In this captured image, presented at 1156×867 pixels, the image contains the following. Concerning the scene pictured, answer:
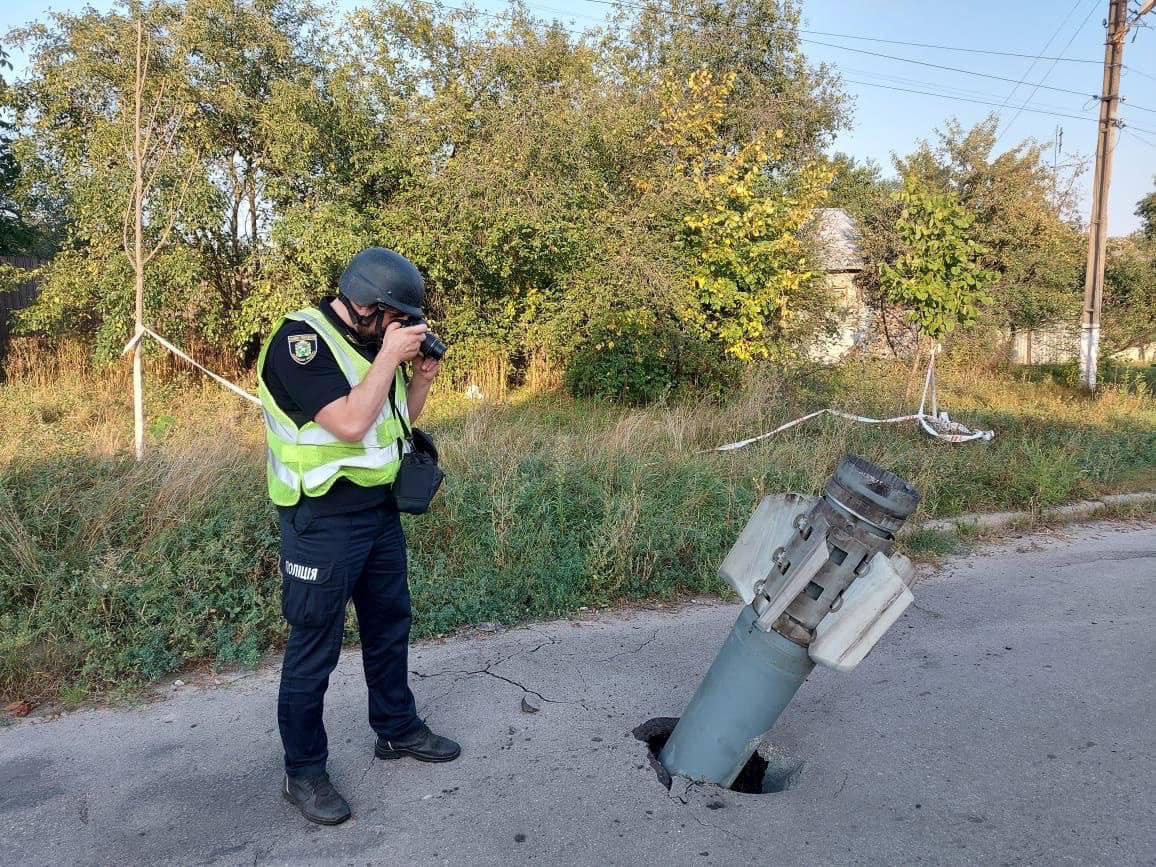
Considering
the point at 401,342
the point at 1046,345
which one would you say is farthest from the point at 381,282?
the point at 1046,345

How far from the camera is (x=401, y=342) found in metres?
2.56

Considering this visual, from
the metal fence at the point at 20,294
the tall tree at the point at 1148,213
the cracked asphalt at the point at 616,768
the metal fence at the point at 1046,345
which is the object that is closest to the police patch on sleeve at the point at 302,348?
the cracked asphalt at the point at 616,768

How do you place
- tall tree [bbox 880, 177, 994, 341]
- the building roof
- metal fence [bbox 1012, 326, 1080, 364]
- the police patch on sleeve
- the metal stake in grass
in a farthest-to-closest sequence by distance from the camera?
1. metal fence [bbox 1012, 326, 1080, 364]
2. the building roof
3. tall tree [bbox 880, 177, 994, 341]
4. the police patch on sleeve
5. the metal stake in grass

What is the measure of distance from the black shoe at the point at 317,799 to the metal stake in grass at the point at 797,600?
1.17m

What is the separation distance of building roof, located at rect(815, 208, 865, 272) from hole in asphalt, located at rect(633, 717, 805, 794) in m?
13.2

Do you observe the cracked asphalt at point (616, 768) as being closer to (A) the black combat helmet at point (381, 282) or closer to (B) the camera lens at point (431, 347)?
(B) the camera lens at point (431, 347)

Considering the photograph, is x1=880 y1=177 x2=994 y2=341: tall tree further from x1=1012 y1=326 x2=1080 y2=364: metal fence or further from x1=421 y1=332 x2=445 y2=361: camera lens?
x1=1012 y1=326 x2=1080 y2=364: metal fence

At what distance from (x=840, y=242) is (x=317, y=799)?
17989 mm

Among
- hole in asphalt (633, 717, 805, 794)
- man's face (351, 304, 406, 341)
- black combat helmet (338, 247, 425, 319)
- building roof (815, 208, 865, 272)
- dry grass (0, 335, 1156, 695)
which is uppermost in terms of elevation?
building roof (815, 208, 865, 272)

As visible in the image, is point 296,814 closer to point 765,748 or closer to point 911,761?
point 765,748

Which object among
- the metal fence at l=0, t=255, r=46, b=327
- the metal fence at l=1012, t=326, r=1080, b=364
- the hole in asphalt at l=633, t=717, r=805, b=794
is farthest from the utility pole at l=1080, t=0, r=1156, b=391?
the metal fence at l=0, t=255, r=46, b=327

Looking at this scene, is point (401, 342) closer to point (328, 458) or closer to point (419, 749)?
point (328, 458)

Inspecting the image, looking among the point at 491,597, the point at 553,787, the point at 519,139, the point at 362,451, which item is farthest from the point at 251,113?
the point at 553,787

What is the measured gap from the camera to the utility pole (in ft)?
44.4
